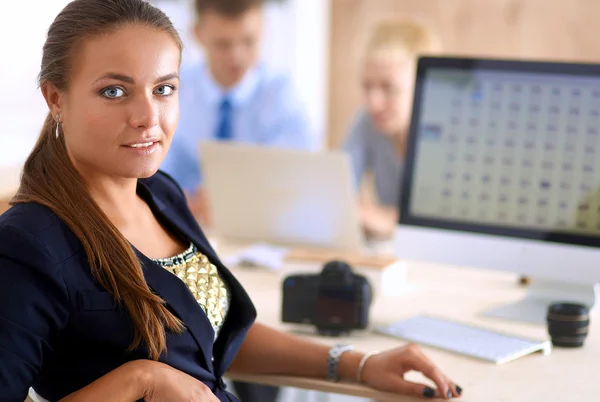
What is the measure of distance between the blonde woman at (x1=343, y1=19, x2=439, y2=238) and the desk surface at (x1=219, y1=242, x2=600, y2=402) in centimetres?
104

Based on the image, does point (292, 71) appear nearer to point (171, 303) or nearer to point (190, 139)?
point (190, 139)

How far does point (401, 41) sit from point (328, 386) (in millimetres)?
2116

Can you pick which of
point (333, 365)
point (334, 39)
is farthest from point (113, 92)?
point (334, 39)

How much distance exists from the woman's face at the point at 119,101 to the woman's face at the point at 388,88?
7.03ft

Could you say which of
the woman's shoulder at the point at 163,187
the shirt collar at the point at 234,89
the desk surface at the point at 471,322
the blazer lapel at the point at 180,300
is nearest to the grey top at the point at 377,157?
the shirt collar at the point at 234,89

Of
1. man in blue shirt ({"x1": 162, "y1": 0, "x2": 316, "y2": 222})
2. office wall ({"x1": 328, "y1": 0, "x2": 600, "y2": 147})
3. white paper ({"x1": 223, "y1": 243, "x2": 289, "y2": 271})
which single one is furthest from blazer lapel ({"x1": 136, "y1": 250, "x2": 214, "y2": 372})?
office wall ({"x1": 328, "y1": 0, "x2": 600, "y2": 147})

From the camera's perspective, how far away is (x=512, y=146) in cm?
187

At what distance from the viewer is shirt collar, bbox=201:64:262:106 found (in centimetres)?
369

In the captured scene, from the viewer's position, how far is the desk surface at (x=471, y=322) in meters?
1.43

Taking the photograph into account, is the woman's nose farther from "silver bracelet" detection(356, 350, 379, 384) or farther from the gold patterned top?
"silver bracelet" detection(356, 350, 379, 384)

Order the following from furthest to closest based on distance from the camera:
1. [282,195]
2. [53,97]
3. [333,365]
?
[282,195] → [333,365] → [53,97]

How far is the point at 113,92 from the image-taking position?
1223 millimetres

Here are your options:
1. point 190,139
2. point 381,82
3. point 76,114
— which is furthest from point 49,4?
point 76,114

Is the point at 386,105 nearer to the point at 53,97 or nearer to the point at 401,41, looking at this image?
the point at 401,41
